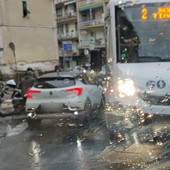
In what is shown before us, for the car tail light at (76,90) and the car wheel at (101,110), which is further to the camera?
the car wheel at (101,110)

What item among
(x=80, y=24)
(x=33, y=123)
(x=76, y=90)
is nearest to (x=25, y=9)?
(x=80, y=24)

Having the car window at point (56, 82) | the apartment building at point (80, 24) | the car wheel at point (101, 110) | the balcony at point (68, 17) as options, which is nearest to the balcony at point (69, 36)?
the apartment building at point (80, 24)

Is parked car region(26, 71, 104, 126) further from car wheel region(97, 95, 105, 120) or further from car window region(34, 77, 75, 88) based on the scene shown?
car wheel region(97, 95, 105, 120)

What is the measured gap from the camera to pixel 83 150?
7496 mm

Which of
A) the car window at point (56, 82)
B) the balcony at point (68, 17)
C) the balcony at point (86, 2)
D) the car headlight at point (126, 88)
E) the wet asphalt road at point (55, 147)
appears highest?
the balcony at point (86, 2)

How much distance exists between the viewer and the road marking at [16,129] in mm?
9900

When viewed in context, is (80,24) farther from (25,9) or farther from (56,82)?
(56,82)

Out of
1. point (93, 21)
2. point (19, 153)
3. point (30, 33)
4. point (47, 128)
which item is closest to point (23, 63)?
point (30, 33)

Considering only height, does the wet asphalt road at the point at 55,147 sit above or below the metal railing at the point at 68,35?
below

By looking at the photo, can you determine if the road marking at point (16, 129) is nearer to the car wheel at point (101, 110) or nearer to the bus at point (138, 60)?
the car wheel at point (101, 110)

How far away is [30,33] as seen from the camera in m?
38.8

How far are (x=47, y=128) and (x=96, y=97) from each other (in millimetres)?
2096

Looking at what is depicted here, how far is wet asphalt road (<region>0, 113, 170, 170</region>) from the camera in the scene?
646 cm

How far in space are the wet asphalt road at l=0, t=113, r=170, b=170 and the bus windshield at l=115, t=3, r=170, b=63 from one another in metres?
1.16
